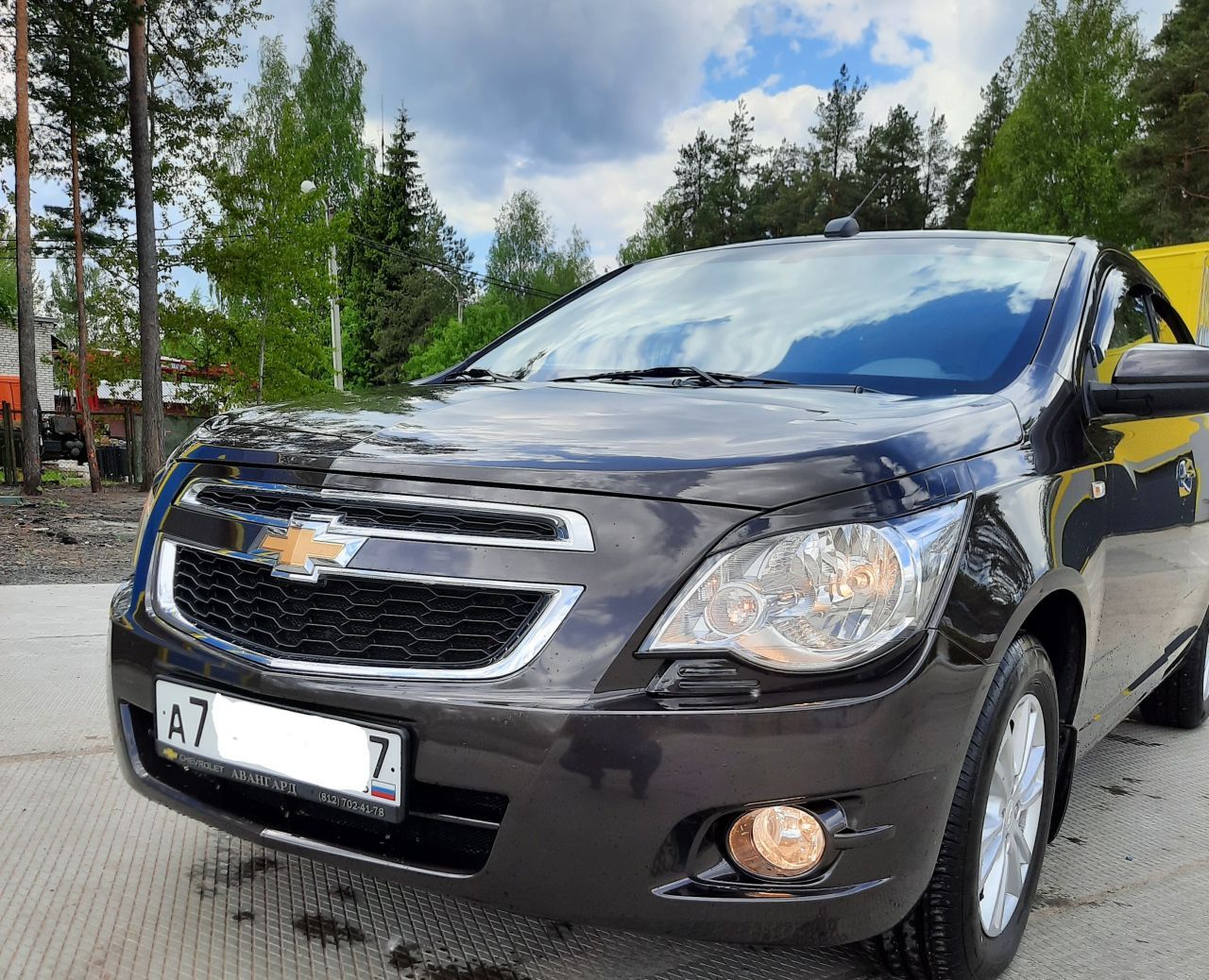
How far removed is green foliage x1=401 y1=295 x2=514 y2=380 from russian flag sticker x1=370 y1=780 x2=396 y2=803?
4425cm

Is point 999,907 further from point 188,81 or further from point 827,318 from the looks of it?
point 188,81

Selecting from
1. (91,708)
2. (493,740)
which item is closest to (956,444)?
(493,740)

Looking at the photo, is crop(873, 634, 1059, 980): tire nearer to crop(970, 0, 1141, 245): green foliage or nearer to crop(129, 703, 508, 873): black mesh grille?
crop(129, 703, 508, 873): black mesh grille

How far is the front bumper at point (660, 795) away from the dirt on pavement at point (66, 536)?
356cm

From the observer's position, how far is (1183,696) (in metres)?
3.63

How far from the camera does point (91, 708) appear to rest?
356 cm

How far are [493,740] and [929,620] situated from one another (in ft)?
2.17

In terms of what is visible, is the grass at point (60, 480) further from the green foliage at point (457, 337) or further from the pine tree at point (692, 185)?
the pine tree at point (692, 185)

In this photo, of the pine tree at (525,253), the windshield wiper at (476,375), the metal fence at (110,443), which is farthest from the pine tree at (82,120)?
the pine tree at (525,253)

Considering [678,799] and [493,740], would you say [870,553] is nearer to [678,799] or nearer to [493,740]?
[678,799]

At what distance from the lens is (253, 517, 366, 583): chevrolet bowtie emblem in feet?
5.29

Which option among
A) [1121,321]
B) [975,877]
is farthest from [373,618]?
[1121,321]

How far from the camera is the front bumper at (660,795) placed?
1.44 m

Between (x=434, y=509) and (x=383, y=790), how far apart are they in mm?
431
